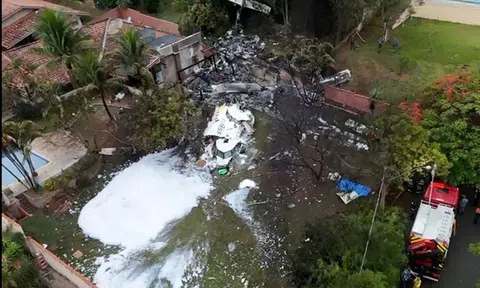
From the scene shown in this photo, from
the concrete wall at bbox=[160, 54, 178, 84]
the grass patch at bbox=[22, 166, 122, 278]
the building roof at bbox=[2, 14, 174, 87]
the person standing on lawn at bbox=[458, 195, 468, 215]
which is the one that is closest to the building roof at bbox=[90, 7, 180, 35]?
the building roof at bbox=[2, 14, 174, 87]

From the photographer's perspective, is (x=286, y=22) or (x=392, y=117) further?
(x=286, y=22)

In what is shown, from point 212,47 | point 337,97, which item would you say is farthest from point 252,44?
point 337,97

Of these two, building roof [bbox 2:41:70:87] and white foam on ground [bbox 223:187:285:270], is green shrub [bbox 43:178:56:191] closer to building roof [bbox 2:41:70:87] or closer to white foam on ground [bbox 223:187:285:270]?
building roof [bbox 2:41:70:87]

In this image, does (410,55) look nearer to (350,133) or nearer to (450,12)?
(350,133)

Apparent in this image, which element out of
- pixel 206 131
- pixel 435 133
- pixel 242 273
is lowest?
pixel 242 273

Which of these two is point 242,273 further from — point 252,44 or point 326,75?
point 252,44

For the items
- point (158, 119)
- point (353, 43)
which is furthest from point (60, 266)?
point (353, 43)

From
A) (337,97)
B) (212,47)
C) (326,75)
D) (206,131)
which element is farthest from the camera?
(212,47)
